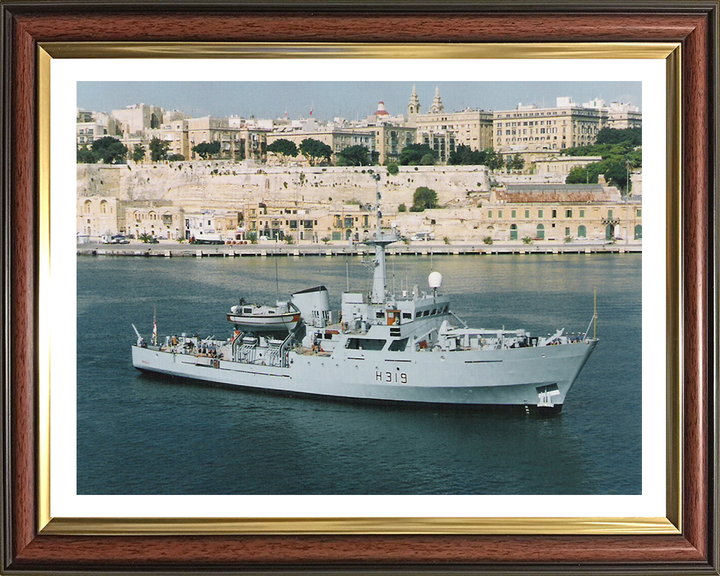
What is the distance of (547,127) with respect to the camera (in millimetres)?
3199

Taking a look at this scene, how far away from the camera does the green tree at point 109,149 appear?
305 centimetres

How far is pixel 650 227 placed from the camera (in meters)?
3.01

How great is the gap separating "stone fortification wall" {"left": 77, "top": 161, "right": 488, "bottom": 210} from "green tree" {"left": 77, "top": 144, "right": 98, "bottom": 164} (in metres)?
0.24

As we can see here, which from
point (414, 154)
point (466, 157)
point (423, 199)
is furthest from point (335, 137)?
point (466, 157)

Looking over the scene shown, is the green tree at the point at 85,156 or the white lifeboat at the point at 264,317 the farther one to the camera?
the white lifeboat at the point at 264,317

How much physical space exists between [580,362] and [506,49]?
132cm

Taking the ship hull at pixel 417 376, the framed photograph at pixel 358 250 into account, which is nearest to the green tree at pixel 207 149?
the framed photograph at pixel 358 250

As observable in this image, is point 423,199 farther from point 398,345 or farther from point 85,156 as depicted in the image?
point 85,156

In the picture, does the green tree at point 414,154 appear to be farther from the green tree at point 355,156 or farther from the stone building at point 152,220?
the stone building at point 152,220

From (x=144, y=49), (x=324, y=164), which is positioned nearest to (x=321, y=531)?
(x=324, y=164)

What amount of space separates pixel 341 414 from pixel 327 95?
4.86 feet

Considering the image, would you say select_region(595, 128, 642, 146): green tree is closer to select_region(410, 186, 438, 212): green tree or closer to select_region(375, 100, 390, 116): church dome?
select_region(410, 186, 438, 212): green tree

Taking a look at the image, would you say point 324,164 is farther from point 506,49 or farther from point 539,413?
point 539,413

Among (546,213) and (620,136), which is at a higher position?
(620,136)
